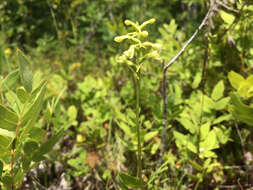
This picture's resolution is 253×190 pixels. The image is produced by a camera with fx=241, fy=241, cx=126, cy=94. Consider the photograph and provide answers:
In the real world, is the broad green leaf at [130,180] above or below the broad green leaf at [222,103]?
below

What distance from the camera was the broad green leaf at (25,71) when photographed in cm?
75

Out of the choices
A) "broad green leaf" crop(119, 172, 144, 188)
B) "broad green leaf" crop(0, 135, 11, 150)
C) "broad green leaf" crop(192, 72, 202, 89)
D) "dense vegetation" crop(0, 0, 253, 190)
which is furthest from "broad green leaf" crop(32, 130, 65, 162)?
"broad green leaf" crop(192, 72, 202, 89)

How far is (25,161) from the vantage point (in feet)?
3.00

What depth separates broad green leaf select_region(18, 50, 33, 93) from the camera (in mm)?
753

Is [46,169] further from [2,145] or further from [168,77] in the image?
[168,77]

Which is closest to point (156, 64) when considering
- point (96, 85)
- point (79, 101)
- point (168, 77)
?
point (168, 77)

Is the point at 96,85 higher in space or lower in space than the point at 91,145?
higher

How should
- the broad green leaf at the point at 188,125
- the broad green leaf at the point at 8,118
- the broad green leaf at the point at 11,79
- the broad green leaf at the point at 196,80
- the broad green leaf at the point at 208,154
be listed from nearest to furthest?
the broad green leaf at the point at 8,118
the broad green leaf at the point at 11,79
the broad green leaf at the point at 208,154
the broad green leaf at the point at 188,125
the broad green leaf at the point at 196,80

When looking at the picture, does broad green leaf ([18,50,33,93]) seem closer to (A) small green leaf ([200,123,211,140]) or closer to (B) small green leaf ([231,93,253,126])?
(B) small green leaf ([231,93,253,126])

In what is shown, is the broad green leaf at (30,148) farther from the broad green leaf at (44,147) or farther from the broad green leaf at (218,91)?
the broad green leaf at (218,91)

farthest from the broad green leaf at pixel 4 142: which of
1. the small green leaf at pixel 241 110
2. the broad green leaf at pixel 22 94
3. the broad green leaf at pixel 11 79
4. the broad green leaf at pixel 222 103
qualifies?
the broad green leaf at pixel 222 103

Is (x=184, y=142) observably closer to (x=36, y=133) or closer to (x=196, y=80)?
(x=196, y=80)

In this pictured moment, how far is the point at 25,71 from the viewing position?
780 millimetres

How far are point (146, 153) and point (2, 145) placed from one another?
41.3 inches
